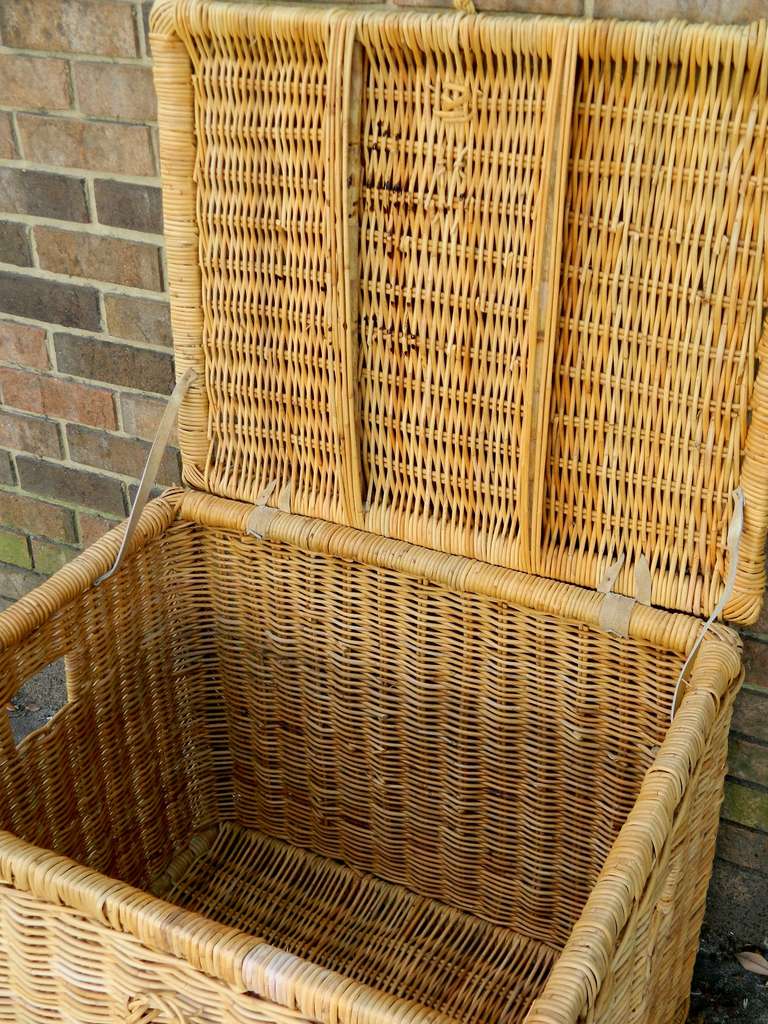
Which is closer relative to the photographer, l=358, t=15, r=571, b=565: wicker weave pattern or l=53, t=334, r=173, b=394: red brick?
l=358, t=15, r=571, b=565: wicker weave pattern

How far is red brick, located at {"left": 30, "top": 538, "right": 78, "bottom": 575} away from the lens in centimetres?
174

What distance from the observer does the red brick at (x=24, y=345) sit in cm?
157

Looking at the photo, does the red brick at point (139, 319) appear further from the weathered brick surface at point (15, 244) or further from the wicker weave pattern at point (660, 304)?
the wicker weave pattern at point (660, 304)

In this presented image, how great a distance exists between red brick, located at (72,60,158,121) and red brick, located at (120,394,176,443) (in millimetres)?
392

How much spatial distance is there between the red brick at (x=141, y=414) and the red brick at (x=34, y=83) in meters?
0.40

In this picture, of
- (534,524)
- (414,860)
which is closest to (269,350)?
(534,524)

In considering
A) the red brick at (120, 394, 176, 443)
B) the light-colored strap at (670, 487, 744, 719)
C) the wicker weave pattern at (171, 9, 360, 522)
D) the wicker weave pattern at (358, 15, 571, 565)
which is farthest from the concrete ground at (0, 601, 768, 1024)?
the red brick at (120, 394, 176, 443)

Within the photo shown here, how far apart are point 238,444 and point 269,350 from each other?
14cm

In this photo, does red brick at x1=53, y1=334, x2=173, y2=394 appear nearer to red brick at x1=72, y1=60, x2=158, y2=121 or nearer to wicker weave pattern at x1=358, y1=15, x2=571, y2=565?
red brick at x1=72, y1=60, x2=158, y2=121

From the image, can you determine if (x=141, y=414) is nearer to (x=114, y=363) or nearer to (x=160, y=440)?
(x=114, y=363)

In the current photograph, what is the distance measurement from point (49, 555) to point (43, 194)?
0.61m

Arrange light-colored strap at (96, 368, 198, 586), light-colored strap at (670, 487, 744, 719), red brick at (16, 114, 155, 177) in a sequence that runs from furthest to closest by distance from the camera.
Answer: red brick at (16, 114, 155, 177) → light-colored strap at (96, 368, 198, 586) → light-colored strap at (670, 487, 744, 719)

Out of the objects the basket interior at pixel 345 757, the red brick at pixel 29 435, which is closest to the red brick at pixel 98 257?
the red brick at pixel 29 435

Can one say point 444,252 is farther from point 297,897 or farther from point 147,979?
point 297,897
